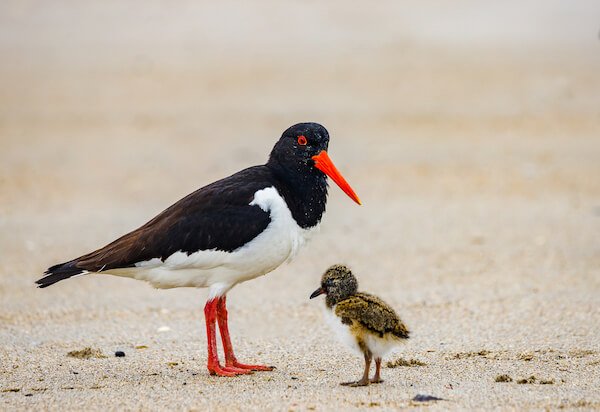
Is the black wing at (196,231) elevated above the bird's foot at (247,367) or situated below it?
above

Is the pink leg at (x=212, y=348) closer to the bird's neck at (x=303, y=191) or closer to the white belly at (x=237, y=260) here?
the white belly at (x=237, y=260)

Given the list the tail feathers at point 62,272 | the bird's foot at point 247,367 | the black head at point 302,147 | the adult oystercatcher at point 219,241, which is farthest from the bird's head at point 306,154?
the tail feathers at point 62,272

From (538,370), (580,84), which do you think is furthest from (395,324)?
(580,84)

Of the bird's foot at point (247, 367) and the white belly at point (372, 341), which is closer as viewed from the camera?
the white belly at point (372, 341)

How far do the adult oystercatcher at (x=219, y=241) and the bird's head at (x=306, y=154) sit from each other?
129 millimetres

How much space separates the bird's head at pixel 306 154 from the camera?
699 centimetres

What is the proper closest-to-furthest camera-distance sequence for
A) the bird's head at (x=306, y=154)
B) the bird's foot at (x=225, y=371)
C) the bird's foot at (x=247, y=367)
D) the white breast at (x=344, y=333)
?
the white breast at (x=344, y=333) → the bird's foot at (x=225, y=371) → the bird's foot at (x=247, y=367) → the bird's head at (x=306, y=154)

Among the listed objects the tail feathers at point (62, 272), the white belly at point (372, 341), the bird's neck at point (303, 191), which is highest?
the bird's neck at point (303, 191)

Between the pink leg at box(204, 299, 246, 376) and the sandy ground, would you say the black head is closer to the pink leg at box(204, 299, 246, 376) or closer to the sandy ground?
the pink leg at box(204, 299, 246, 376)

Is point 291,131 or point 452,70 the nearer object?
point 291,131

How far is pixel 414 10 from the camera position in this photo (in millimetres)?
24016

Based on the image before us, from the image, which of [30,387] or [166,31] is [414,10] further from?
[30,387]

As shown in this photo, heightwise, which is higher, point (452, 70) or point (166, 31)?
point (166, 31)

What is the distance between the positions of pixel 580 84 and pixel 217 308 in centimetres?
1390
